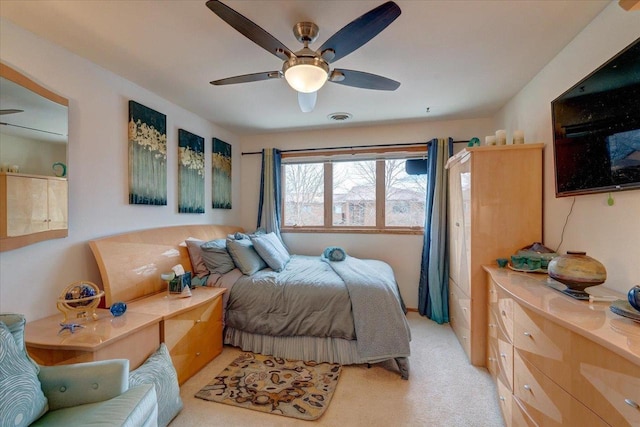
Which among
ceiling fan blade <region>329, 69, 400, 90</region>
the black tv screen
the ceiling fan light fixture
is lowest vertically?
the black tv screen

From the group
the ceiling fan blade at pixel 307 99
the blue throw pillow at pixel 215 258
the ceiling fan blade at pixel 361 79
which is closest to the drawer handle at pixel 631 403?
the ceiling fan blade at pixel 361 79

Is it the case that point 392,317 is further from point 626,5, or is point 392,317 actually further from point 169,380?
point 626,5

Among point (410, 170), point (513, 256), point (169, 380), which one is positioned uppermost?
point (410, 170)

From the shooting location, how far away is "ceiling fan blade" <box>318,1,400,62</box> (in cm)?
127

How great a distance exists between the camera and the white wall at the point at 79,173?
68.1 inches

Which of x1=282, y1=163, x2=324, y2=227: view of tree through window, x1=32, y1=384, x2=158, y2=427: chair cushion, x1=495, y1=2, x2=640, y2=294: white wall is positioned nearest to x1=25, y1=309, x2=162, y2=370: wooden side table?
x1=32, y1=384, x2=158, y2=427: chair cushion

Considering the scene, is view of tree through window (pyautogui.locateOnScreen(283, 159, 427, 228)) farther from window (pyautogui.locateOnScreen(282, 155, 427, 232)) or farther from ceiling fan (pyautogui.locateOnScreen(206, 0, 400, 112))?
ceiling fan (pyautogui.locateOnScreen(206, 0, 400, 112))

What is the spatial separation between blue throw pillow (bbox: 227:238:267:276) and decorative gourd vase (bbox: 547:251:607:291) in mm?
2394

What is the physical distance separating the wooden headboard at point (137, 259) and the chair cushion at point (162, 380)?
67 centimetres

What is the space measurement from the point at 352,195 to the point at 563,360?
10.1 feet

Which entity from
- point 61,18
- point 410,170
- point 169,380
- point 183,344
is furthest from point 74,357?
point 410,170

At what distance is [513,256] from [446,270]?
53.4 inches

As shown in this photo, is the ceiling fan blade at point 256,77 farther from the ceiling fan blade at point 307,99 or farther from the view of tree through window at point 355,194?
the view of tree through window at point 355,194

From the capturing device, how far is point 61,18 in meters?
1.66
